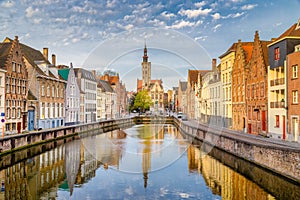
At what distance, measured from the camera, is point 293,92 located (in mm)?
28453

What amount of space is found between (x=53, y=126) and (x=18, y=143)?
1848cm

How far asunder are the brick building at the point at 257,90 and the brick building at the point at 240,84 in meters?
1.35

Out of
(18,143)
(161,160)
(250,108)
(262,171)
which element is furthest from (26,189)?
(250,108)

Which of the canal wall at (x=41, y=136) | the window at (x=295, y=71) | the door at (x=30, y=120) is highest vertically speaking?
the window at (x=295, y=71)

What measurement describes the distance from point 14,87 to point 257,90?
27978 millimetres

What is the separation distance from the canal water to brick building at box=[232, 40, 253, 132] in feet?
38.7

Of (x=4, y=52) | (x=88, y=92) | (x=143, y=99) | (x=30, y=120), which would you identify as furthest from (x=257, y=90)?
(x=143, y=99)

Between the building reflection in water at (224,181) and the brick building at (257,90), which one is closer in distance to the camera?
the building reflection in water at (224,181)

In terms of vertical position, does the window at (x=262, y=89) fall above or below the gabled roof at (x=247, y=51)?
below

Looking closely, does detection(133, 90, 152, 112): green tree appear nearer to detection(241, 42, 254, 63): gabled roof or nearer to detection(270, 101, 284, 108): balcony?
detection(241, 42, 254, 63): gabled roof

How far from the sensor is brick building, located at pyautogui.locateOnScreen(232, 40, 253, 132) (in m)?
41.5

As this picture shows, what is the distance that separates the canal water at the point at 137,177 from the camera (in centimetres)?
1872

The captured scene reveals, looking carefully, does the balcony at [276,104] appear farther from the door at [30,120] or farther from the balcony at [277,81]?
the door at [30,120]

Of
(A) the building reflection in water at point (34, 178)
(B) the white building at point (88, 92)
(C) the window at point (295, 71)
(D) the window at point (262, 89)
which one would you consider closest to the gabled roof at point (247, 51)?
(D) the window at point (262, 89)
